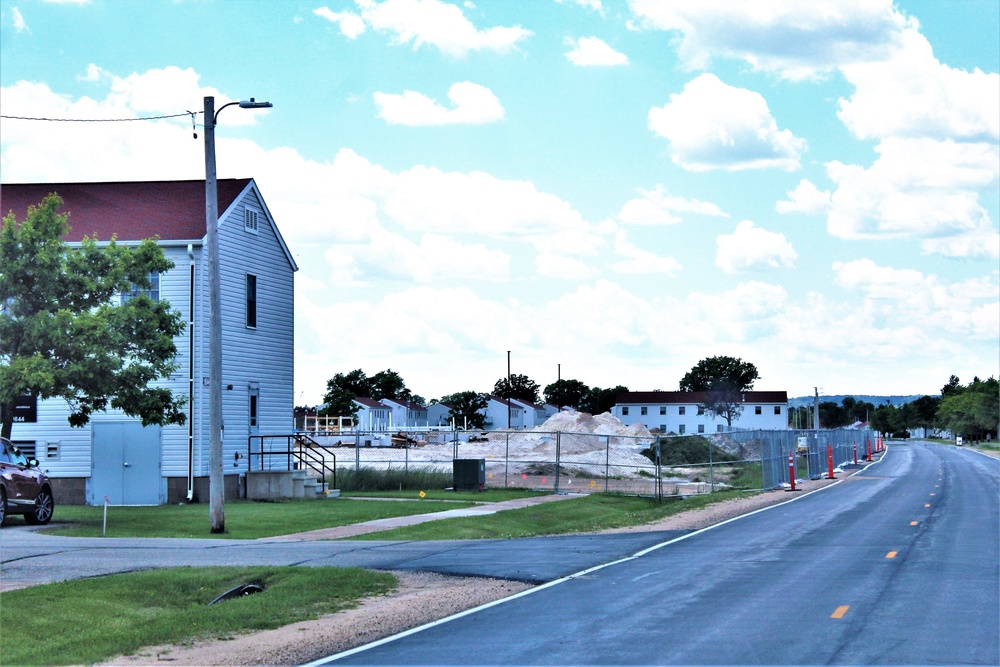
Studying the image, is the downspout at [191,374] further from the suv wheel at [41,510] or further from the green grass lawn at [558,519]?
the green grass lawn at [558,519]

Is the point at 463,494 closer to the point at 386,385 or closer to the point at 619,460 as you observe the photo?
the point at 619,460

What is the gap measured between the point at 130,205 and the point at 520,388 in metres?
146

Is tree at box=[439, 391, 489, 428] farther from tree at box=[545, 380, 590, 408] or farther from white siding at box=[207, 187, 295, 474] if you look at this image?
white siding at box=[207, 187, 295, 474]

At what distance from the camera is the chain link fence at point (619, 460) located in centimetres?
4309

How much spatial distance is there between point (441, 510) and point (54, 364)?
1042 cm

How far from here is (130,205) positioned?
3788 centimetres

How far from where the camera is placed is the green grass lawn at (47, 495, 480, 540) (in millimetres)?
24984

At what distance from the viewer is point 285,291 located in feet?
133

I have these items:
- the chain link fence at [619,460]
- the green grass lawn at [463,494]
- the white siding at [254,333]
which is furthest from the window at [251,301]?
the green grass lawn at [463,494]

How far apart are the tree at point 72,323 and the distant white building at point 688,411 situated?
128905 mm

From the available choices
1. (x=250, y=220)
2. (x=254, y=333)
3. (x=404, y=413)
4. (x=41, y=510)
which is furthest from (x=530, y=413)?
(x=41, y=510)

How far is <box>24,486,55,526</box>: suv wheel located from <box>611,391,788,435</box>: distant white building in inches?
5138

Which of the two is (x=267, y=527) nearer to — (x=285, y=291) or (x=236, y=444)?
(x=236, y=444)

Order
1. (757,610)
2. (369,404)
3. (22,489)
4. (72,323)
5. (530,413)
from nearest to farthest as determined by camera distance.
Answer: (757,610) < (22,489) < (72,323) < (369,404) < (530,413)
